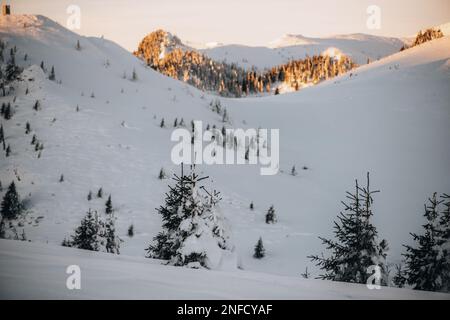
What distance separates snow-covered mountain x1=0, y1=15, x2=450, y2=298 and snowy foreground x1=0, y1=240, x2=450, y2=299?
7 cm

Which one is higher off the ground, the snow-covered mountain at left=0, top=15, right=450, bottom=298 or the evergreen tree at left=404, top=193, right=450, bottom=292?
the snow-covered mountain at left=0, top=15, right=450, bottom=298

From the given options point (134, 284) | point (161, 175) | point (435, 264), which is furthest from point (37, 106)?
point (435, 264)

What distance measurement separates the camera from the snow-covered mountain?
517 inches

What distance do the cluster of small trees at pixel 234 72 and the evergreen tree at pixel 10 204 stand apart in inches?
3474

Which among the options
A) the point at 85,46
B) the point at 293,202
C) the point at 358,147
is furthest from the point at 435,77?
the point at 85,46

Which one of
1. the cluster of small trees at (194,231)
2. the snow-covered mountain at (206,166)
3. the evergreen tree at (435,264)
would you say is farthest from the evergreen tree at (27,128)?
the evergreen tree at (435,264)

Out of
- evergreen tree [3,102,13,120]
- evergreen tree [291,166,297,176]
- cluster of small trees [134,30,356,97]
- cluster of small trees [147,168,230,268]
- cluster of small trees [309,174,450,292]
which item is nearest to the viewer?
cluster of small trees [147,168,230,268]

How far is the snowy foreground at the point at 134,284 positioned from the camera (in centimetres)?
354

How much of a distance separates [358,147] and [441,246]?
58.9 feet

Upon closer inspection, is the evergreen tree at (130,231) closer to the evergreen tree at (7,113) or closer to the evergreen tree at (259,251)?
the evergreen tree at (259,251)

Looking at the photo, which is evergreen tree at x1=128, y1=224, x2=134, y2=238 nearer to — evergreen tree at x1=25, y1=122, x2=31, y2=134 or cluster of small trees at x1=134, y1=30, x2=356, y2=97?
evergreen tree at x1=25, y1=122, x2=31, y2=134

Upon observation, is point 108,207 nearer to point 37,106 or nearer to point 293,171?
point 37,106

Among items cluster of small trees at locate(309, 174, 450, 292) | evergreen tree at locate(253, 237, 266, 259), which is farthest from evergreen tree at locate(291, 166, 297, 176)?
cluster of small trees at locate(309, 174, 450, 292)
